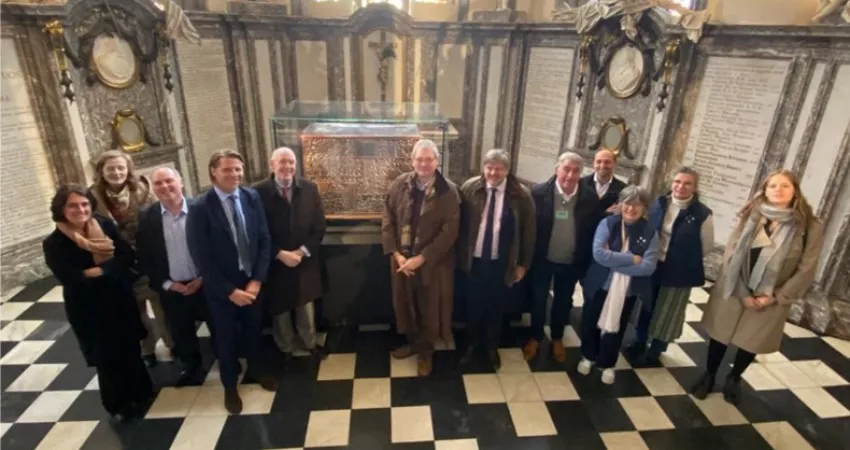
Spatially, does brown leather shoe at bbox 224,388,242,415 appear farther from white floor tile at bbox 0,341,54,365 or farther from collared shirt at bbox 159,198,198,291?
white floor tile at bbox 0,341,54,365

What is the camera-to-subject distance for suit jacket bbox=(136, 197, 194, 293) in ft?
8.43

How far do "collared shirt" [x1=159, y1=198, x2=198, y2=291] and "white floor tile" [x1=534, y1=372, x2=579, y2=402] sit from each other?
230cm

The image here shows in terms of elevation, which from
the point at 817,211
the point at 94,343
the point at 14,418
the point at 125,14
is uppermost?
the point at 125,14

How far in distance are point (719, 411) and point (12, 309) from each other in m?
5.33

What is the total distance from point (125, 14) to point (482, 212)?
416 cm

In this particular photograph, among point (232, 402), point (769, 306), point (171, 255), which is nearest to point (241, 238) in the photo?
point (171, 255)

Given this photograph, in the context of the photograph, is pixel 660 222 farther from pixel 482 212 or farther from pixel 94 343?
pixel 94 343

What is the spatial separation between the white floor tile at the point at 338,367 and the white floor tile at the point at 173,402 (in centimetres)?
78

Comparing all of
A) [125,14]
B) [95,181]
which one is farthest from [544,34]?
[95,181]

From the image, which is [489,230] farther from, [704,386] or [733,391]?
[733,391]

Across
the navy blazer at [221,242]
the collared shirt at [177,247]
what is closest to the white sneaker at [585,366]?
the navy blazer at [221,242]

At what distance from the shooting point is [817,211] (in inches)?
148

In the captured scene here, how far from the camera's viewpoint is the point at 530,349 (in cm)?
336

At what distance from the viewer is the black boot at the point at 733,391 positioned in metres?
3.00
